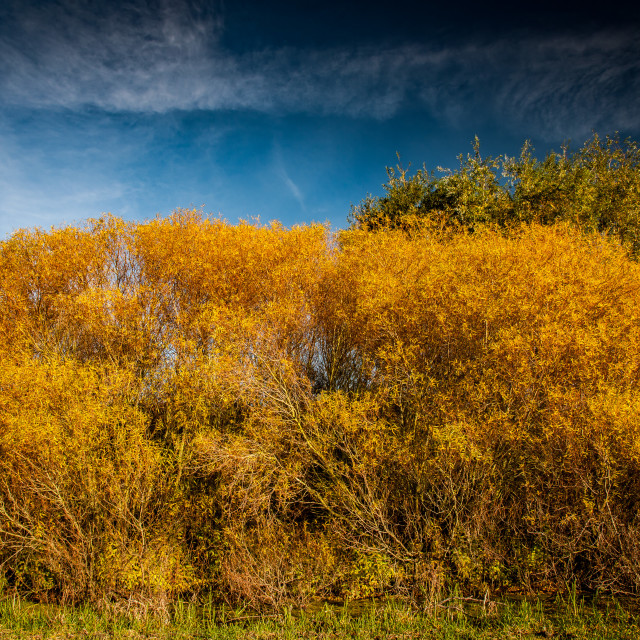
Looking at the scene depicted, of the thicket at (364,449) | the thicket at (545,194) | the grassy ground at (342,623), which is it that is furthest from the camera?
the thicket at (545,194)

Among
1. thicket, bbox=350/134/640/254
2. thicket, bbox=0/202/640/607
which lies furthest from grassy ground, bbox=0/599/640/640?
thicket, bbox=350/134/640/254

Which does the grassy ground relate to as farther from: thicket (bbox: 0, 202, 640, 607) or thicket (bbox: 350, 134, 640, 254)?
thicket (bbox: 350, 134, 640, 254)

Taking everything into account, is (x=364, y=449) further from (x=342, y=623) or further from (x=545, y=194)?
(x=545, y=194)

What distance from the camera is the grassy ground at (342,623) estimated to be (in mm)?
7121

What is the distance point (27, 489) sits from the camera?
9.71 metres

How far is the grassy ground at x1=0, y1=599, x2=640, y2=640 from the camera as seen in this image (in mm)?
7121

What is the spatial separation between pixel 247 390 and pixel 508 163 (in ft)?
59.2

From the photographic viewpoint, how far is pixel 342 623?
8086 millimetres

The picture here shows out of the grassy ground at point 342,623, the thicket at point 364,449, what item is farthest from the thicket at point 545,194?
the grassy ground at point 342,623

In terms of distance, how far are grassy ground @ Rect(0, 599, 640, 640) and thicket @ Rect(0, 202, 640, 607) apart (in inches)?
20.9

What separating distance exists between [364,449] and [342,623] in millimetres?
3419

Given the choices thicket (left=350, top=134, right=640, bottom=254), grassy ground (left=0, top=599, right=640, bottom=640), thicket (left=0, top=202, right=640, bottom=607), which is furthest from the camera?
thicket (left=350, top=134, right=640, bottom=254)

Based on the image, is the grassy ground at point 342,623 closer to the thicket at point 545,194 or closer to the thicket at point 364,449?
the thicket at point 364,449

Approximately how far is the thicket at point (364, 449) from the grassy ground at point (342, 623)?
0.53m
